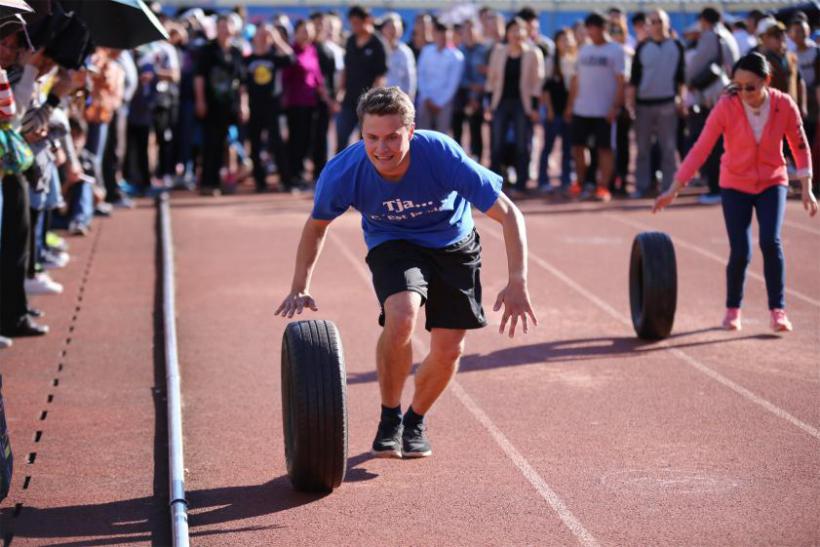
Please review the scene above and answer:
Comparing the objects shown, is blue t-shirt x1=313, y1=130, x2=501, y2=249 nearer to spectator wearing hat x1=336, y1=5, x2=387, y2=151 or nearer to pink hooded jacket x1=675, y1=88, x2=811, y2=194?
pink hooded jacket x1=675, y1=88, x2=811, y2=194

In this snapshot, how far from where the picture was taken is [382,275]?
267 inches

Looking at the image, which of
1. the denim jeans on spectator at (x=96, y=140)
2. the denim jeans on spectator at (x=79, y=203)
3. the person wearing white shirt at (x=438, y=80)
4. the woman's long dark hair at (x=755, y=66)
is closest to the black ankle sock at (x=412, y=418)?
the woman's long dark hair at (x=755, y=66)

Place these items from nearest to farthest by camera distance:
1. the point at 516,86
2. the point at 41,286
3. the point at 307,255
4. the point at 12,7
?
the point at 307,255 → the point at 12,7 → the point at 41,286 → the point at 516,86

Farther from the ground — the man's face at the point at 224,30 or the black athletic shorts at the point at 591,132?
the man's face at the point at 224,30

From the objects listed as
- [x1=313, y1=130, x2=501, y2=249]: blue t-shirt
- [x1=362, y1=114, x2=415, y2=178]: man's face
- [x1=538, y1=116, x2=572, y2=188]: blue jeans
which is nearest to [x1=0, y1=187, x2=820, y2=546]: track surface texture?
[x1=313, y1=130, x2=501, y2=249]: blue t-shirt

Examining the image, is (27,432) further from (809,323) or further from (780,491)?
(809,323)

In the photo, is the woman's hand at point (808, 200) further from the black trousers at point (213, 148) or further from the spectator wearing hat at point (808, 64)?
the black trousers at point (213, 148)

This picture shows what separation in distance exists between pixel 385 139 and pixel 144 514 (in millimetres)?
2054

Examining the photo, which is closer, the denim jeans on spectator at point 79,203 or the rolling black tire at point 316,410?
the rolling black tire at point 316,410

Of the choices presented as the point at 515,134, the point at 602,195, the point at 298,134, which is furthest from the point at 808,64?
the point at 298,134

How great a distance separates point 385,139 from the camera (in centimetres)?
638

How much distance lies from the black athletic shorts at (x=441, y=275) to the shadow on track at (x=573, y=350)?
2.09m

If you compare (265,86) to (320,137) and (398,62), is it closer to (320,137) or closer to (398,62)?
(320,137)

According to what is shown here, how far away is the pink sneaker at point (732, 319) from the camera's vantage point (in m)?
10.2
